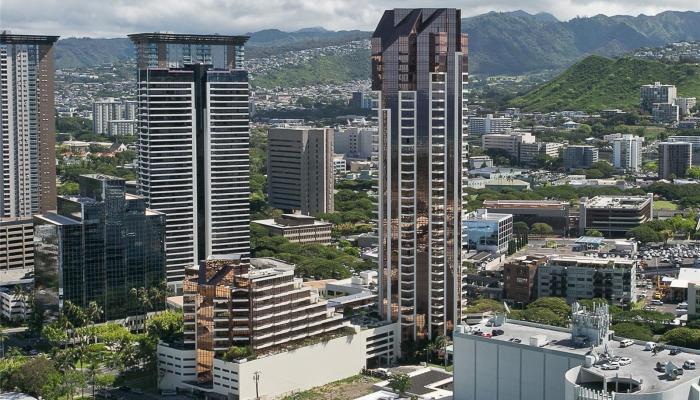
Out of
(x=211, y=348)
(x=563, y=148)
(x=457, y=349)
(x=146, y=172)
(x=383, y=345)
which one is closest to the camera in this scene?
(x=457, y=349)

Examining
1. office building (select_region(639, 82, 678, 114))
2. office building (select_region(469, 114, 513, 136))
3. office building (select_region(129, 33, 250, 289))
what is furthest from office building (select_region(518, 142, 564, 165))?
office building (select_region(129, 33, 250, 289))

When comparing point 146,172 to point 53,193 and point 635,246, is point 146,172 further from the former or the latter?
point 635,246

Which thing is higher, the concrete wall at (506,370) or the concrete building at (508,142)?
the concrete building at (508,142)

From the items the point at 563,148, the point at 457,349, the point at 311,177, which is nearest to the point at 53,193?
the point at 311,177

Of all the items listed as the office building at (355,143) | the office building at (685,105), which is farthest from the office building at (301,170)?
the office building at (685,105)

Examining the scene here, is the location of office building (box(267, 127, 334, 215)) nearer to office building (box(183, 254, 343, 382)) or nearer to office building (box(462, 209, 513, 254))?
office building (box(462, 209, 513, 254))

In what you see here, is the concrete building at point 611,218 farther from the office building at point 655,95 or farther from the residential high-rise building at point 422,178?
the office building at point 655,95
